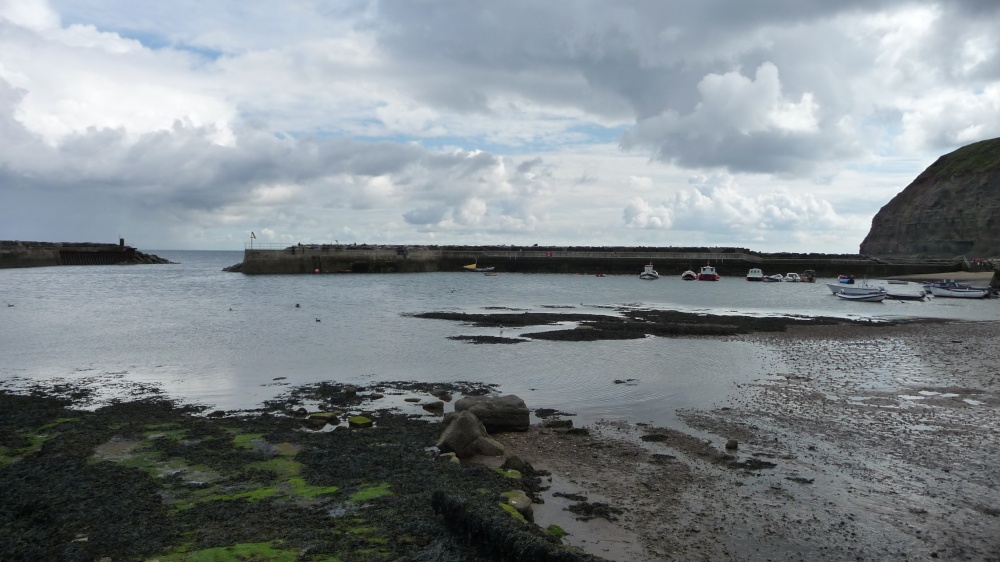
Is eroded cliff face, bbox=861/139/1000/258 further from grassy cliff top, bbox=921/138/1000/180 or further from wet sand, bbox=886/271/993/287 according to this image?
wet sand, bbox=886/271/993/287

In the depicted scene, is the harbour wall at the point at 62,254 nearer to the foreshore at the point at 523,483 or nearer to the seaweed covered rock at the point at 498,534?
the foreshore at the point at 523,483

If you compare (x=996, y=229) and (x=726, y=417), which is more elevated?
(x=996, y=229)

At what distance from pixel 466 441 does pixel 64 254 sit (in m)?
128

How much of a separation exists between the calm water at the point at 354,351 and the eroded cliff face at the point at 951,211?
54073 mm

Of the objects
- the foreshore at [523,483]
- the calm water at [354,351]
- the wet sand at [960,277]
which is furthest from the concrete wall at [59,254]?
the wet sand at [960,277]

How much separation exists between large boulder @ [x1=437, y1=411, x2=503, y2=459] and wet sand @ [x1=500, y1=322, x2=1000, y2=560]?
2.53 ft

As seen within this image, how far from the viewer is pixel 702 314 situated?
42.9 m

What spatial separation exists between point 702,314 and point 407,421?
31410mm

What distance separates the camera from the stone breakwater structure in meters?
104

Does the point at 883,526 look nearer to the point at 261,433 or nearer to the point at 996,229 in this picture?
the point at 261,433

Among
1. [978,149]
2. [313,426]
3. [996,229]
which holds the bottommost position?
[313,426]

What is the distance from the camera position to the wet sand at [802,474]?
9031 mm

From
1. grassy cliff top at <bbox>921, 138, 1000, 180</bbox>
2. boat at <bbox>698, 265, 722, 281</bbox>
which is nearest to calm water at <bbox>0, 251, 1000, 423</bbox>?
boat at <bbox>698, 265, 722, 281</bbox>

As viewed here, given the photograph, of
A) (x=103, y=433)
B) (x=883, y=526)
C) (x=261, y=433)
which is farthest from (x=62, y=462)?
(x=883, y=526)
